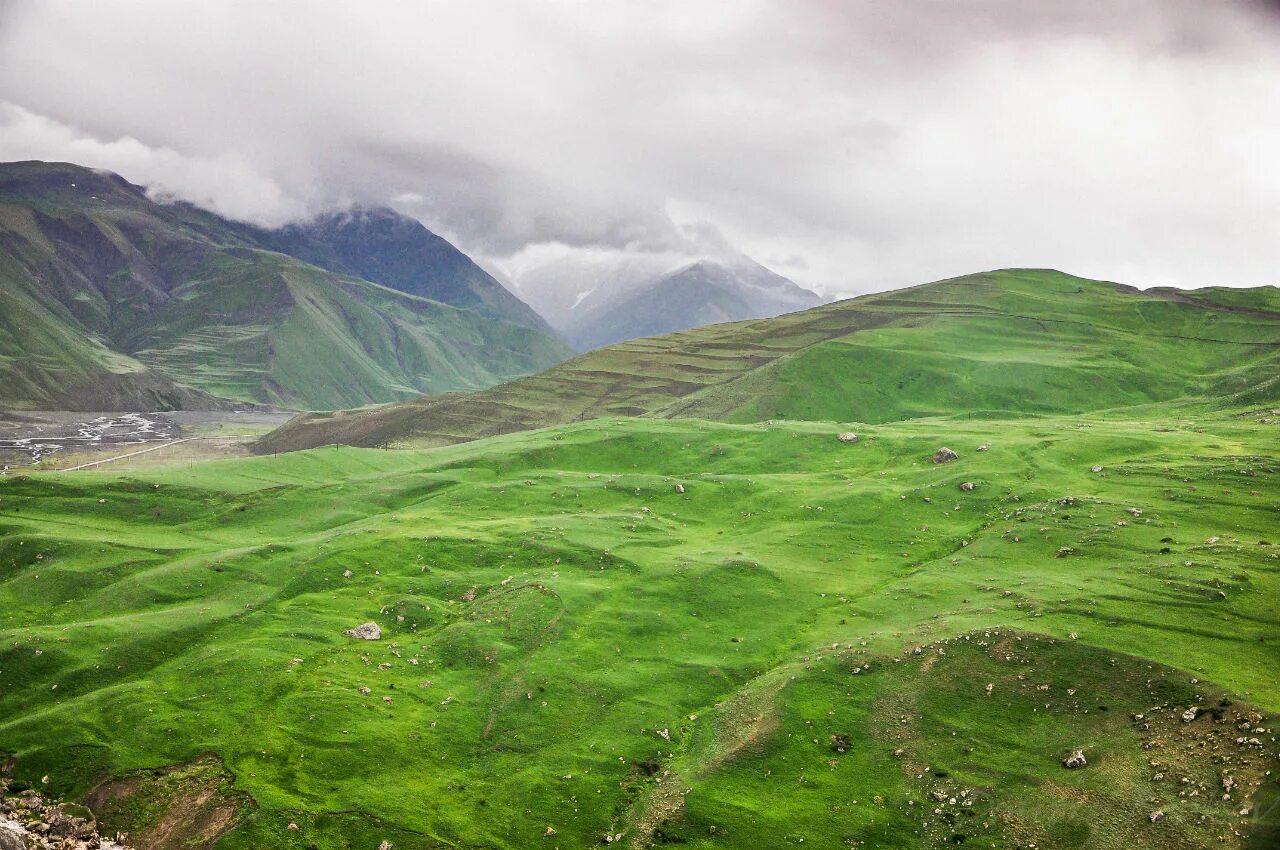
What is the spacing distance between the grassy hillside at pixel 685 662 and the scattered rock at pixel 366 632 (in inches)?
46.1

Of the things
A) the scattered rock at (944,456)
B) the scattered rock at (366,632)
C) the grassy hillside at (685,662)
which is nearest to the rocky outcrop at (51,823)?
the grassy hillside at (685,662)

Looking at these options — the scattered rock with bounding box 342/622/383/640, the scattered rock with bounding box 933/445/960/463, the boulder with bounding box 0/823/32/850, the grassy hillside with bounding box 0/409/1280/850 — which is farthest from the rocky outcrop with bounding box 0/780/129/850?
the scattered rock with bounding box 933/445/960/463

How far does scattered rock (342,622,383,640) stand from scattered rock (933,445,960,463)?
7724 cm

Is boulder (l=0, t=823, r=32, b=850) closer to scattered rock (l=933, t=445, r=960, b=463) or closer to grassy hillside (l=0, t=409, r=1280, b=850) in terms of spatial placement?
grassy hillside (l=0, t=409, r=1280, b=850)

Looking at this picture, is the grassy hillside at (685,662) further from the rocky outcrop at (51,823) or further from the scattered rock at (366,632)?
the rocky outcrop at (51,823)

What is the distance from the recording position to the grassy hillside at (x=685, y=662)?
50.1 meters

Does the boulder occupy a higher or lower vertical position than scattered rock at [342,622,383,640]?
lower

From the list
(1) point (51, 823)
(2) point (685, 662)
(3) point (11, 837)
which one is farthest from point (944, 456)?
(3) point (11, 837)

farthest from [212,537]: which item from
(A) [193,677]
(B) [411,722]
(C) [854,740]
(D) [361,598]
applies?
(C) [854,740]

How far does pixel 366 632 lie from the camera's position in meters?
72.0

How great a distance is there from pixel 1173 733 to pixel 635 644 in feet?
123

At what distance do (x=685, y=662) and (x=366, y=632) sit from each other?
2681cm

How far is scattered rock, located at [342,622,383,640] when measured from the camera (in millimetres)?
71562

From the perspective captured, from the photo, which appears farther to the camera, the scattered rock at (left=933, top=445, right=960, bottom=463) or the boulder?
the scattered rock at (left=933, top=445, right=960, bottom=463)
